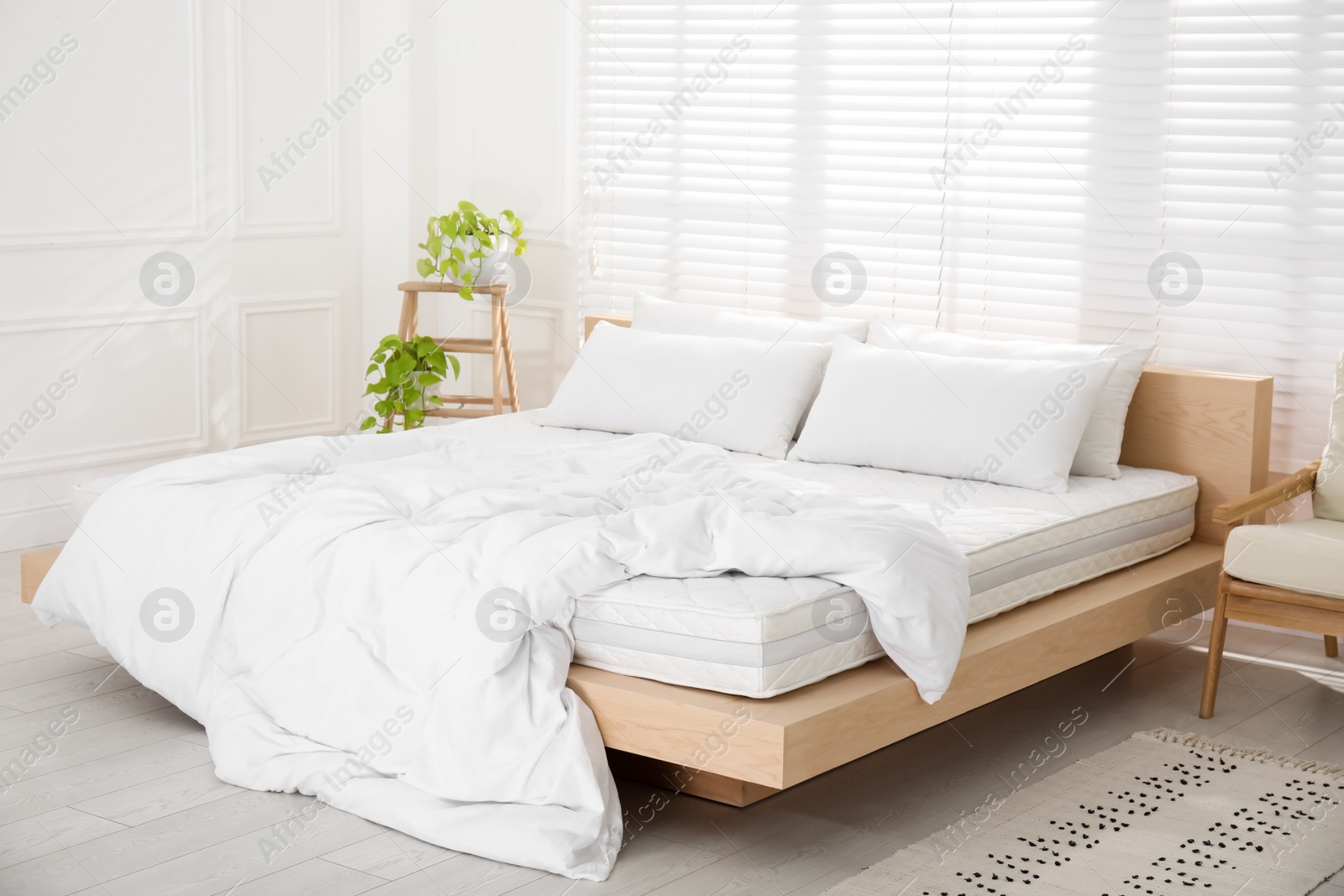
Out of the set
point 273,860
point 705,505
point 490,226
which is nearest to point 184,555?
point 273,860

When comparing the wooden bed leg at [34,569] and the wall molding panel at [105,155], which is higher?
the wall molding panel at [105,155]

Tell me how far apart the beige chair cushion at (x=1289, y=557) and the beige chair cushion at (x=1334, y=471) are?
215 mm

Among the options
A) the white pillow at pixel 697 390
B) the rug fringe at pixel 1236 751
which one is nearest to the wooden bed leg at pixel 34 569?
the white pillow at pixel 697 390

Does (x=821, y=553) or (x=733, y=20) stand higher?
(x=733, y=20)

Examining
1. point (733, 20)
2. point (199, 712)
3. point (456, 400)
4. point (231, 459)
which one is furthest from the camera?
point (456, 400)

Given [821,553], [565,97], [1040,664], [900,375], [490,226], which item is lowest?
[1040,664]

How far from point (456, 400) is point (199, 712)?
2.58 m

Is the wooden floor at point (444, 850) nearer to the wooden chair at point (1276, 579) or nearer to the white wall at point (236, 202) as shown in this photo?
the wooden chair at point (1276, 579)

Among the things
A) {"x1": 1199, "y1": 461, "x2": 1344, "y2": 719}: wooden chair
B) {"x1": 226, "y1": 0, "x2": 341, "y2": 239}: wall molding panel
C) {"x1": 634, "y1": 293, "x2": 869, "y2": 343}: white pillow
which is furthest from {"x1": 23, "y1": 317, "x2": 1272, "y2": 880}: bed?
{"x1": 226, "y1": 0, "x2": 341, "y2": 239}: wall molding panel

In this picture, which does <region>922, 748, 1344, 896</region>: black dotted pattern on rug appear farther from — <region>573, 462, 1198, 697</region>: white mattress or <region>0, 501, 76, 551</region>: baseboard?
<region>0, 501, 76, 551</region>: baseboard

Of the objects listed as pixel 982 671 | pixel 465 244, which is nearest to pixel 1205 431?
pixel 982 671

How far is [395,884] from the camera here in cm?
268

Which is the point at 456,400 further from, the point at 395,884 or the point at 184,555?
the point at 395,884

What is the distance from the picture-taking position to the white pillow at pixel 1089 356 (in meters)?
4.21
